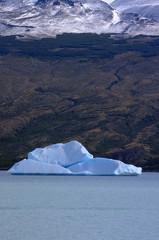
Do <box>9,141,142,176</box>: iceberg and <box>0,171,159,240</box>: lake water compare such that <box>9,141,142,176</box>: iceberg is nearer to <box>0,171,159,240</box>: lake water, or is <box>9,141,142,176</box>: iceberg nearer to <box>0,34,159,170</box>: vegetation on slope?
<box>0,171,159,240</box>: lake water

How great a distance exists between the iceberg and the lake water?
1940 centimetres

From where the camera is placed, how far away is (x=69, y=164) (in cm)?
8012

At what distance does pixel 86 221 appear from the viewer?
35.6 m

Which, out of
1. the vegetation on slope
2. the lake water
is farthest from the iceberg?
the vegetation on slope

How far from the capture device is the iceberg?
77.3m

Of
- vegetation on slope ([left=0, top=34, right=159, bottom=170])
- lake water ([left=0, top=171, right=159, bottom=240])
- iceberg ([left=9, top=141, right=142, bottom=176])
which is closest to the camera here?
lake water ([left=0, top=171, right=159, bottom=240])

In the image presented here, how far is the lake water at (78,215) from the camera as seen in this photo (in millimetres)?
30391

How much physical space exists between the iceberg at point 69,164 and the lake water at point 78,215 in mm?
19401

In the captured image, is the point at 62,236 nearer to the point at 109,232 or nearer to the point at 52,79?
the point at 109,232

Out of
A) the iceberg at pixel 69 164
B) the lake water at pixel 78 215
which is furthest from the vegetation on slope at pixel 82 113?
the lake water at pixel 78 215

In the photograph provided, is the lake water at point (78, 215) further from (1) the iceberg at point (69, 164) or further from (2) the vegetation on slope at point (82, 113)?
(2) the vegetation on slope at point (82, 113)

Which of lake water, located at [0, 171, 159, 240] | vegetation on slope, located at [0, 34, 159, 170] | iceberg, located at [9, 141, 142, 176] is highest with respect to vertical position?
vegetation on slope, located at [0, 34, 159, 170]

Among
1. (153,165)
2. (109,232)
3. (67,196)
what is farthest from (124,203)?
(153,165)

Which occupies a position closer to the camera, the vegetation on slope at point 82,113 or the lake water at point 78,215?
the lake water at point 78,215
